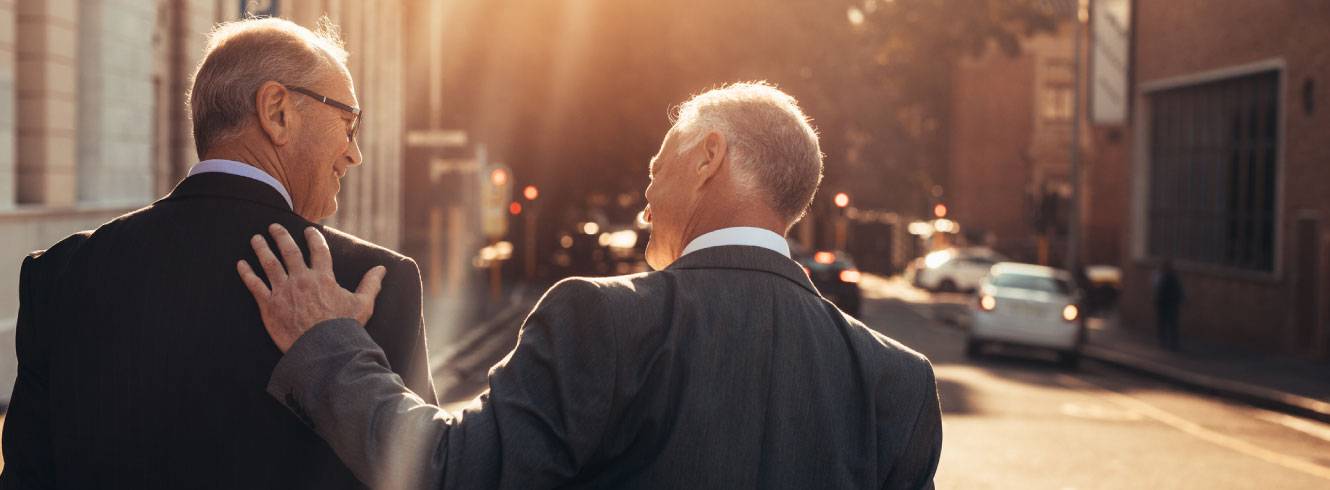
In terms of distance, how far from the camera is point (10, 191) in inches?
460

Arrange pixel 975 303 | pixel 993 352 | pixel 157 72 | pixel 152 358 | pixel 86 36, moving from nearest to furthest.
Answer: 1. pixel 152 358
2. pixel 86 36
3. pixel 157 72
4. pixel 975 303
5. pixel 993 352

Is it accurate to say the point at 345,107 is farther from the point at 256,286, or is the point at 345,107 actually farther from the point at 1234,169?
the point at 1234,169

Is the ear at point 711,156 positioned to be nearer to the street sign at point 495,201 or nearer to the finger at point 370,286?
the finger at point 370,286

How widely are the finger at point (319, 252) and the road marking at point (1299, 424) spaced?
39.3 feet

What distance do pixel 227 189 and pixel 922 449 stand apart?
4.17 feet

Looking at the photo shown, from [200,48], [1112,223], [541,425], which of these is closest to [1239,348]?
[200,48]

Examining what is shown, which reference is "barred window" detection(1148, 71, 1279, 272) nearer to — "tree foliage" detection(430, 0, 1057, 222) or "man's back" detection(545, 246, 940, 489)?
"tree foliage" detection(430, 0, 1057, 222)

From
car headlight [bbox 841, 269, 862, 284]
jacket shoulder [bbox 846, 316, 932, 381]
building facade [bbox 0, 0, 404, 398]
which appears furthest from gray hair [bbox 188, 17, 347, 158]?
car headlight [bbox 841, 269, 862, 284]

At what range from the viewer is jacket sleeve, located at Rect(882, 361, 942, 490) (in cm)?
234

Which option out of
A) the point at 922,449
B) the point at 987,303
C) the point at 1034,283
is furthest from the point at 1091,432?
the point at 922,449

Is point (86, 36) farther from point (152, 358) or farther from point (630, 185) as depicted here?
point (630, 185)

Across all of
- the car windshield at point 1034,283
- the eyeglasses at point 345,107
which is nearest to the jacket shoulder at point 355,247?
the eyeglasses at point 345,107

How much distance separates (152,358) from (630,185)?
94.7 feet

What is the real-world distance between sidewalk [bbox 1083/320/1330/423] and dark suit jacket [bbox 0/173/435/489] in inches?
536
